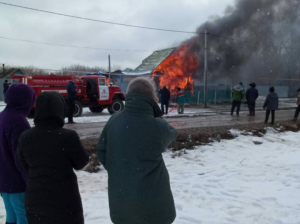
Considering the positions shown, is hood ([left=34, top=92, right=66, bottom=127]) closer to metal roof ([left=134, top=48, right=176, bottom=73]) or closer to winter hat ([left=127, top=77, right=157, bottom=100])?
winter hat ([left=127, top=77, right=157, bottom=100])

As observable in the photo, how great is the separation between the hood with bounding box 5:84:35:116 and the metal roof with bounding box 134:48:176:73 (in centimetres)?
2505

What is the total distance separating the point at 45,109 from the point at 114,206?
0.94 metres

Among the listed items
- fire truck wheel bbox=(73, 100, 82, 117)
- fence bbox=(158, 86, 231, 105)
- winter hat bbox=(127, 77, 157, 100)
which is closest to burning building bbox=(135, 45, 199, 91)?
fence bbox=(158, 86, 231, 105)

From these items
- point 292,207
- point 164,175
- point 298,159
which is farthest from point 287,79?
point 164,175

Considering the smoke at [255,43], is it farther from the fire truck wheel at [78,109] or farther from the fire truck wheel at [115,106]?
the fire truck wheel at [78,109]

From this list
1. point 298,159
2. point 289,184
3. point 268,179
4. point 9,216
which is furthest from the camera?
point 298,159

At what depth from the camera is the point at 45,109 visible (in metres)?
2.27

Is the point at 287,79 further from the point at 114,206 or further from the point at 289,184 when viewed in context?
the point at 114,206

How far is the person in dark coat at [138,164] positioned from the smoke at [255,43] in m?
21.9

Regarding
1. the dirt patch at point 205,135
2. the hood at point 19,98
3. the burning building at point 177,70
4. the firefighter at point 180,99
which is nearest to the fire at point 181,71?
the burning building at point 177,70

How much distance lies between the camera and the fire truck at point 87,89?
542 inches

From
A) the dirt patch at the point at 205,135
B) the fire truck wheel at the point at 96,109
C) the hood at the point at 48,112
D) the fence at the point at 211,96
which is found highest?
the hood at the point at 48,112

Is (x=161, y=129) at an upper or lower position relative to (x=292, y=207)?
upper

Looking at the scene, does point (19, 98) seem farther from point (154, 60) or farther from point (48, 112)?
point (154, 60)
